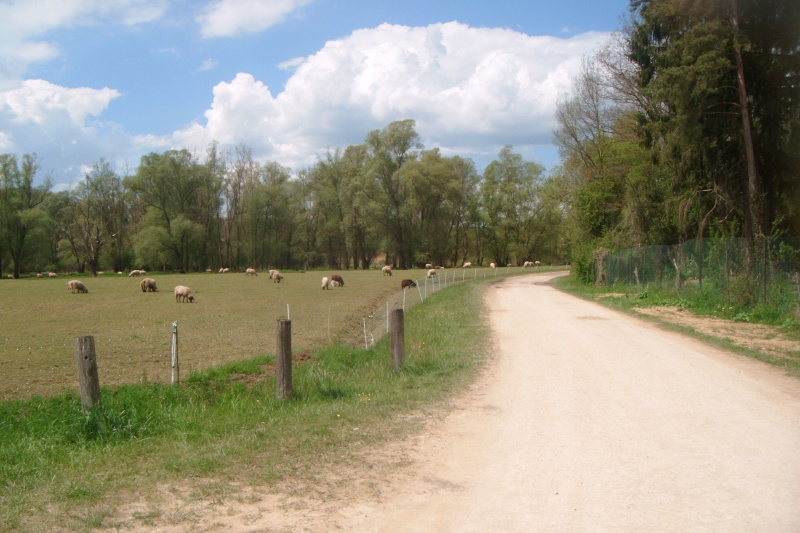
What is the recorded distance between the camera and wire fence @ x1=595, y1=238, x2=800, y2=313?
18.3 metres

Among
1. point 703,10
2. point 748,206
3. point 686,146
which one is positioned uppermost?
point 703,10

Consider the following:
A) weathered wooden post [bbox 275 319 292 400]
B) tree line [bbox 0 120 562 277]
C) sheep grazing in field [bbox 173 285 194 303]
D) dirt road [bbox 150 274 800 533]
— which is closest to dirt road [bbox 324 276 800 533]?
dirt road [bbox 150 274 800 533]

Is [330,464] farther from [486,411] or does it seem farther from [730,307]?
[730,307]

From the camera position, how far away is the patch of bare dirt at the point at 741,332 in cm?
1309

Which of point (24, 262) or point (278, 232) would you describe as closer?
point (24, 262)

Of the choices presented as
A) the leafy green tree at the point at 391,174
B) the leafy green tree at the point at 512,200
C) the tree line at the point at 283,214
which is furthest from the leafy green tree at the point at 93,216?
the leafy green tree at the point at 512,200

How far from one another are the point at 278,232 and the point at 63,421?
320ft

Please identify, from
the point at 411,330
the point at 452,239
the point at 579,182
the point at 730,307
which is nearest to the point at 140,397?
the point at 411,330

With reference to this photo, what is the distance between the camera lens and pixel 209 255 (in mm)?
99812

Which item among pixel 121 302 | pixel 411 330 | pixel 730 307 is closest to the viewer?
pixel 411 330

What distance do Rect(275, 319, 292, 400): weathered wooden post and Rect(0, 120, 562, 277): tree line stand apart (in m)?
78.1

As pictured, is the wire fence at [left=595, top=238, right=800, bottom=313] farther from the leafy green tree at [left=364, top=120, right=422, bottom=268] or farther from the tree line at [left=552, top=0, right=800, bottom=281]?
the leafy green tree at [left=364, top=120, right=422, bottom=268]

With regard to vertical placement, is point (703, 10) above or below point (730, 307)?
above

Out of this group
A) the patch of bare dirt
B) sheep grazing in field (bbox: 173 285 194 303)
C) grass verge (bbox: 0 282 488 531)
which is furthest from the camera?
sheep grazing in field (bbox: 173 285 194 303)
